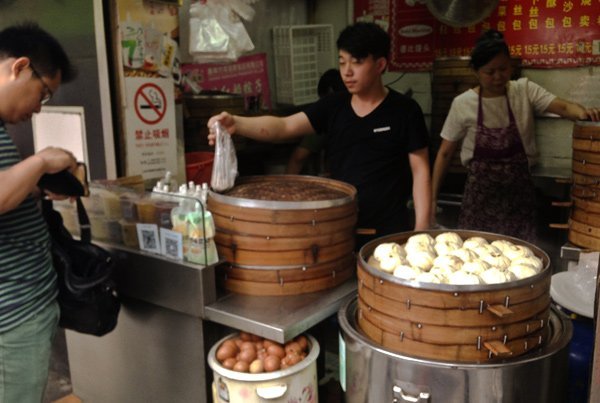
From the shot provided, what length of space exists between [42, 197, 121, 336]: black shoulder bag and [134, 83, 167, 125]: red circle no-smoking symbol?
1046 mm

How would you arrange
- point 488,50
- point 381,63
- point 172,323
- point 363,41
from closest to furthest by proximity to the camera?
point 172,323 < point 363,41 < point 381,63 < point 488,50

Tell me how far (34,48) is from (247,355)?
1359mm

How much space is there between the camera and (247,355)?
7.11 ft

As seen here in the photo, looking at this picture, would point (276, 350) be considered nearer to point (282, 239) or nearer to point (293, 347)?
point (293, 347)

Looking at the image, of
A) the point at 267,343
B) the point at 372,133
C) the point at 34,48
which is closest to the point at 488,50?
the point at 372,133

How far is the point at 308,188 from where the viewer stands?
2646 mm

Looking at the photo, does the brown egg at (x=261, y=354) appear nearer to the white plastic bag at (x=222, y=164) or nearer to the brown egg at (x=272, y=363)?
the brown egg at (x=272, y=363)

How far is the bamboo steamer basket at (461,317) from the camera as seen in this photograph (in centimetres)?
173

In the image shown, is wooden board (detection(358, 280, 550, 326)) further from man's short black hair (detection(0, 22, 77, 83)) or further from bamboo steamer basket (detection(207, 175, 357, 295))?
man's short black hair (detection(0, 22, 77, 83))

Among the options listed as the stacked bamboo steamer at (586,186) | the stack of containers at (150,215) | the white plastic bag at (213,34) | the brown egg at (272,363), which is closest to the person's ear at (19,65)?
the stack of containers at (150,215)

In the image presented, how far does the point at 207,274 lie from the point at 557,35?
14.3 feet

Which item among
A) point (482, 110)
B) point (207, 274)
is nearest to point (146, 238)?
point (207, 274)

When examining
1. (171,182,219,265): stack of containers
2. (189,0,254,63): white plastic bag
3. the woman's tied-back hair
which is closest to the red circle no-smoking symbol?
(189,0,254,63): white plastic bag

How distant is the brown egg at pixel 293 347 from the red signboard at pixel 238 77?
9.88 ft
